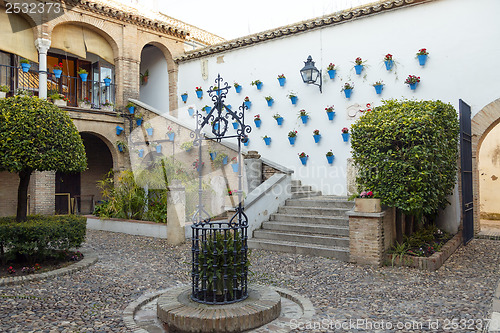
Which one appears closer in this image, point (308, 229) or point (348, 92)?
point (308, 229)

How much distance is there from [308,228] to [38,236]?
466 cm

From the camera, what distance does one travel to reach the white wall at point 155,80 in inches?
558

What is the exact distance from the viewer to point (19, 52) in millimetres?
11344

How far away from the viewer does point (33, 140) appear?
5.60 metres

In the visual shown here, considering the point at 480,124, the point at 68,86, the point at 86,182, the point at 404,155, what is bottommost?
the point at 86,182

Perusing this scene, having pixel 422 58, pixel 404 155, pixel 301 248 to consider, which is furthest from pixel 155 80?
pixel 404 155

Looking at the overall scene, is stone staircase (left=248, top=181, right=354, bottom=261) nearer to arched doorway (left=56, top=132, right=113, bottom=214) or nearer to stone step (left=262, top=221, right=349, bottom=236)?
stone step (left=262, top=221, right=349, bottom=236)

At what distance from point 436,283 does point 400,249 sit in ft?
3.67

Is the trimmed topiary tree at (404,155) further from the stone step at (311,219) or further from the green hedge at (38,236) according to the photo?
the green hedge at (38,236)

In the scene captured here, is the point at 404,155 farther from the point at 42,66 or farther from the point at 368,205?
the point at 42,66

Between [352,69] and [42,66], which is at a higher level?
[42,66]

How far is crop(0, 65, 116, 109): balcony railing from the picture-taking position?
39.2 ft

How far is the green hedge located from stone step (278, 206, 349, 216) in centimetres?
415

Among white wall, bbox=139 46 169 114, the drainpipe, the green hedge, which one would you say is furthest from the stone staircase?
the drainpipe
